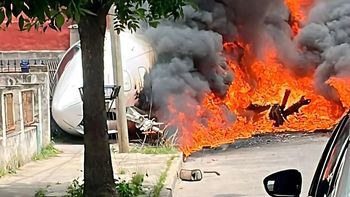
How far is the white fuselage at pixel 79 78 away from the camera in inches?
680

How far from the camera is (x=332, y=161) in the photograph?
3.99 metres

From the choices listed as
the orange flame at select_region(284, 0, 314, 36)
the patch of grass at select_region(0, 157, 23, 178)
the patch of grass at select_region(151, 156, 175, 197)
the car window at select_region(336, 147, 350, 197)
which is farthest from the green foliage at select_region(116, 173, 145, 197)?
the orange flame at select_region(284, 0, 314, 36)

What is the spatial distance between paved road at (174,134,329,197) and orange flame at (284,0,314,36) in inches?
136

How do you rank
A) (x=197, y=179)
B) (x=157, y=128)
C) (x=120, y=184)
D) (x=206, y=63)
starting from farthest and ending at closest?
1. (x=206, y=63)
2. (x=157, y=128)
3. (x=197, y=179)
4. (x=120, y=184)

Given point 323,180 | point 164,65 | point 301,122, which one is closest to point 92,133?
point 323,180

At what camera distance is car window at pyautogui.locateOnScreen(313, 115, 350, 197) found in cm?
371

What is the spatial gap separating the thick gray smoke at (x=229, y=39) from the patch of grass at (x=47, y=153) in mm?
2960

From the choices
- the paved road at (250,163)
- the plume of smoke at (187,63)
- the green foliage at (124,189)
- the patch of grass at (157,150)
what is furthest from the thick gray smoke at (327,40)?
the green foliage at (124,189)

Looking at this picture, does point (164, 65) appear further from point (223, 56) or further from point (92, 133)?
point (92, 133)

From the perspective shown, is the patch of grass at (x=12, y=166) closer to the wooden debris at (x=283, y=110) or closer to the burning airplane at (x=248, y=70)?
the burning airplane at (x=248, y=70)

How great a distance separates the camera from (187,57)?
59.0ft

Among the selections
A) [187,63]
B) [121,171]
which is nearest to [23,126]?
[121,171]

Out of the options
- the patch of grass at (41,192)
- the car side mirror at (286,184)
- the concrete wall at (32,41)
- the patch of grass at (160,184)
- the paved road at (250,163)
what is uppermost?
the concrete wall at (32,41)

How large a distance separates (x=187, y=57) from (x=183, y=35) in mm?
549
